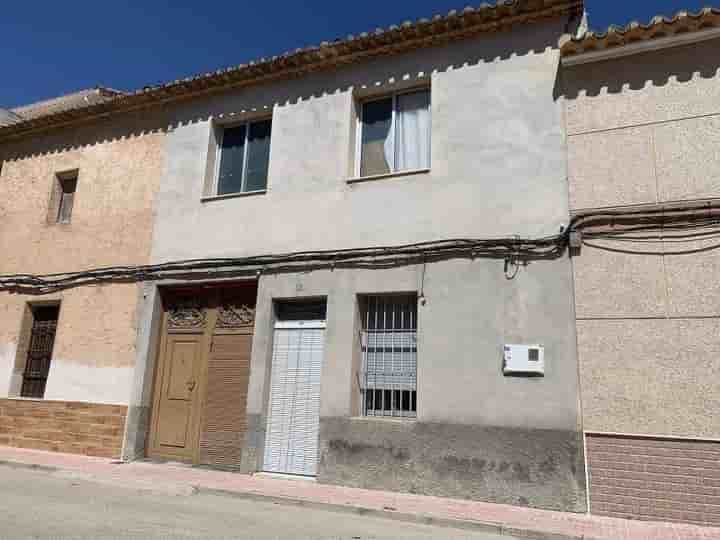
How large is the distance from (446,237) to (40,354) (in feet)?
24.5

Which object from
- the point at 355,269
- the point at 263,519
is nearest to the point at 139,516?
the point at 263,519

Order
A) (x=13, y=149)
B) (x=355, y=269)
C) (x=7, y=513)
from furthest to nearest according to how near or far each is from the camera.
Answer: (x=13, y=149)
(x=355, y=269)
(x=7, y=513)

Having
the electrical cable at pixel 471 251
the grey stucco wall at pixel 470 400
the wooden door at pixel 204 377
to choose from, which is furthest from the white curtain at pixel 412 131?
the wooden door at pixel 204 377

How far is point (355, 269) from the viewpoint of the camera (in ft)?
24.2

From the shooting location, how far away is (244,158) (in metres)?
8.94

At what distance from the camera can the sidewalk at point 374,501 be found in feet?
16.6

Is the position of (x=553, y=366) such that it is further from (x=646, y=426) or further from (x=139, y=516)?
(x=139, y=516)

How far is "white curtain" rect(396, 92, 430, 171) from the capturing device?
7.67 m

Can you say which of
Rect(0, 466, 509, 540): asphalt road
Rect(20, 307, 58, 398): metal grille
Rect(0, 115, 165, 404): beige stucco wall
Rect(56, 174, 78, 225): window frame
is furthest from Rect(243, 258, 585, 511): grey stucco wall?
Rect(56, 174, 78, 225): window frame

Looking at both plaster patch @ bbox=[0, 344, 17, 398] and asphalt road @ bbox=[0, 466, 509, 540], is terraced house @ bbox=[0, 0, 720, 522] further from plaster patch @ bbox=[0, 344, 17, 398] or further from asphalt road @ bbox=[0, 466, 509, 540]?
asphalt road @ bbox=[0, 466, 509, 540]

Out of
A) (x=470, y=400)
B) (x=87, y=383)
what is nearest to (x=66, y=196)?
(x=87, y=383)

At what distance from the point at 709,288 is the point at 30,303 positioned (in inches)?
411

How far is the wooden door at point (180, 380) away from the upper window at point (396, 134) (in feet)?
11.4

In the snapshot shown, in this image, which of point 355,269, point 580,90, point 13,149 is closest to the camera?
point 580,90
